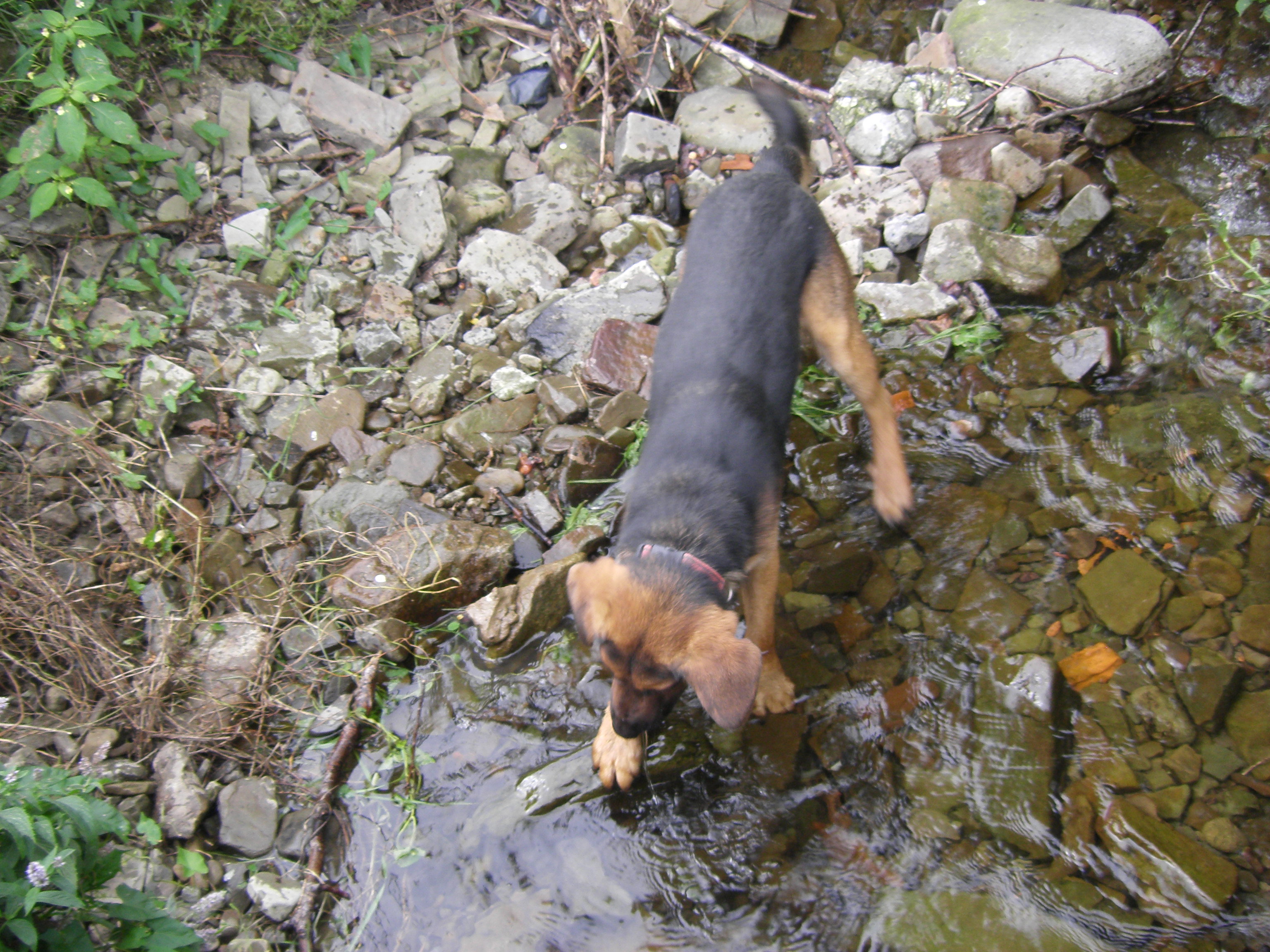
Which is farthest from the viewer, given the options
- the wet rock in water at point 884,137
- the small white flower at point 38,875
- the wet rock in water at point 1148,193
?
the wet rock in water at point 884,137

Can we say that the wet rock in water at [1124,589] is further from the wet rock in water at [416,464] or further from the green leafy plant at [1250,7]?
the green leafy plant at [1250,7]

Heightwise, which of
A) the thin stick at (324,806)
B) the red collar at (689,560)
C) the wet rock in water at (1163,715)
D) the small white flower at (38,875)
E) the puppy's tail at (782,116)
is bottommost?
the thin stick at (324,806)

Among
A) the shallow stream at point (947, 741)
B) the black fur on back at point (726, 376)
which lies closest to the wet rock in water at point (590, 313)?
the black fur on back at point (726, 376)

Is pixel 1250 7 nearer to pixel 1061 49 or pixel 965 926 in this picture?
pixel 1061 49

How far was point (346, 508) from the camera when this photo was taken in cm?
370

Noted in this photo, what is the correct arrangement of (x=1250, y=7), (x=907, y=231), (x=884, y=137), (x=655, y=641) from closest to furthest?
(x=655, y=641)
(x=907, y=231)
(x=1250, y=7)
(x=884, y=137)

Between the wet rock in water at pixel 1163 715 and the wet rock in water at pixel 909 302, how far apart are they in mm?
2210

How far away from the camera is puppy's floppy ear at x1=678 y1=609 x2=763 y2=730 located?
2125 millimetres

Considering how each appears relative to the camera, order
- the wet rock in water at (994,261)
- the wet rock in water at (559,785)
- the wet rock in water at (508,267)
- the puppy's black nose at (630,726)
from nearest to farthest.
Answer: the puppy's black nose at (630,726) → the wet rock in water at (559,785) → the wet rock in water at (994,261) → the wet rock in water at (508,267)

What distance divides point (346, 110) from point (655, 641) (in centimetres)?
461

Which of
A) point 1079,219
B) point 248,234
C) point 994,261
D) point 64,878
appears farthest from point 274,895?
point 1079,219

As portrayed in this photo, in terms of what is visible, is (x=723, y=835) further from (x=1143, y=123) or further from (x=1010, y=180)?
(x=1143, y=123)

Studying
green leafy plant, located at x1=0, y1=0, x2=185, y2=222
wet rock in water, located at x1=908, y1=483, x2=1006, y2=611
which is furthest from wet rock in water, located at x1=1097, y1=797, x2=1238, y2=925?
green leafy plant, located at x1=0, y1=0, x2=185, y2=222

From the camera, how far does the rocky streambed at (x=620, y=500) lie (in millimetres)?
2654
